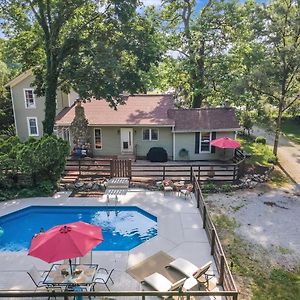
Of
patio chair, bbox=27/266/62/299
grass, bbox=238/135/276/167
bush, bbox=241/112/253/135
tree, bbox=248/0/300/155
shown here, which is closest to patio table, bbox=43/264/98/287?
patio chair, bbox=27/266/62/299

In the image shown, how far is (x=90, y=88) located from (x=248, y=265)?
13.6 metres

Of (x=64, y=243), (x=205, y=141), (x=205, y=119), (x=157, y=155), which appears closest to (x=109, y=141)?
(x=157, y=155)

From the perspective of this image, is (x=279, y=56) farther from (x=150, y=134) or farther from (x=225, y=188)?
(x=225, y=188)

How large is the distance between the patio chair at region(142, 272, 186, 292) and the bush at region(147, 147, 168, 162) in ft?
45.5

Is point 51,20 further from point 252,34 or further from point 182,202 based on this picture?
point 252,34

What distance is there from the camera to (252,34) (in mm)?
25812

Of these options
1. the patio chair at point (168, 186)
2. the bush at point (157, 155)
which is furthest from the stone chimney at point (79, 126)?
the patio chair at point (168, 186)

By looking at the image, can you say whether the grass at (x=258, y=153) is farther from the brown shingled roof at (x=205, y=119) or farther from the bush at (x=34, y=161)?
the bush at (x=34, y=161)

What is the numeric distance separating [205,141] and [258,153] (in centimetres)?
555

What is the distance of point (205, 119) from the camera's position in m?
23.5

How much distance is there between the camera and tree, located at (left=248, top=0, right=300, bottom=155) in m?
21.9

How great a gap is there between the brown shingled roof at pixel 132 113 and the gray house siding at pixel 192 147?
1474 mm

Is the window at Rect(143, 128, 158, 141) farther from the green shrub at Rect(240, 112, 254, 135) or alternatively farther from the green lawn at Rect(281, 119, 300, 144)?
the green lawn at Rect(281, 119, 300, 144)

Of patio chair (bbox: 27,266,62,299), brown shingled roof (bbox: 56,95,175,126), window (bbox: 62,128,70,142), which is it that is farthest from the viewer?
window (bbox: 62,128,70,142)
